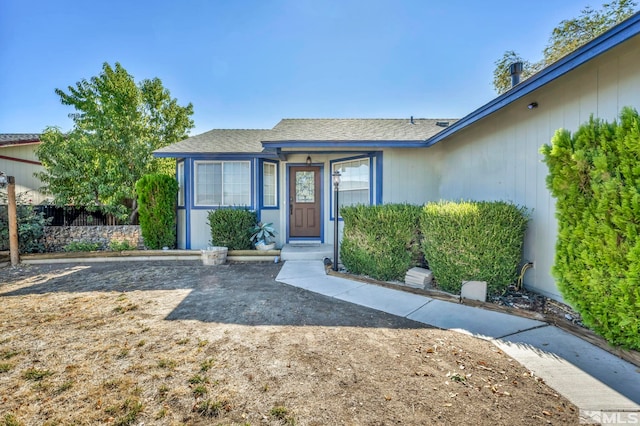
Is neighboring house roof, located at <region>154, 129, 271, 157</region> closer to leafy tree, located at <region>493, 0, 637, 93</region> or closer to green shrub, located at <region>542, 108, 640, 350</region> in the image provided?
green shrub, located at <region>542, 108, 640, 350</region>

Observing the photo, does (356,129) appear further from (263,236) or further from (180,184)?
(180,184)

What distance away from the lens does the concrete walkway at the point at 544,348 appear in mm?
1975

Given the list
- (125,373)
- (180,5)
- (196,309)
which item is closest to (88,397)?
(125,373)

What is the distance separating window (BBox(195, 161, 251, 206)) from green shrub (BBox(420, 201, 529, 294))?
5588mm

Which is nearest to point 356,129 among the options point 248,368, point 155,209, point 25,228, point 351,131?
point 351,131

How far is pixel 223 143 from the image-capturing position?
28.0 ft

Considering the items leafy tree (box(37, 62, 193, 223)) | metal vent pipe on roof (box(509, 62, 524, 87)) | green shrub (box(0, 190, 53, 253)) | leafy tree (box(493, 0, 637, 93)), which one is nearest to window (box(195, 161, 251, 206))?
leafy tree (box(37, 62, 193, 223))

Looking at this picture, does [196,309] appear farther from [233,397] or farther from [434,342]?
[434,342]

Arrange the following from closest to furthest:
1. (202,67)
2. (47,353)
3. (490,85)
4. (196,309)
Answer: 1. (47,353)
2. (196,309)
3. (202,67)
4. (490,85)

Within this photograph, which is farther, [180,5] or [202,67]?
[202,67]

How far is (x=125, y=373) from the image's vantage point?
7.70ft

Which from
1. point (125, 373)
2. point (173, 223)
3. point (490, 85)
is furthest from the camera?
point (490, 85)

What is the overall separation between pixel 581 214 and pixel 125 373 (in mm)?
4538

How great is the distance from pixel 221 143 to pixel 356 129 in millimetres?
4114
